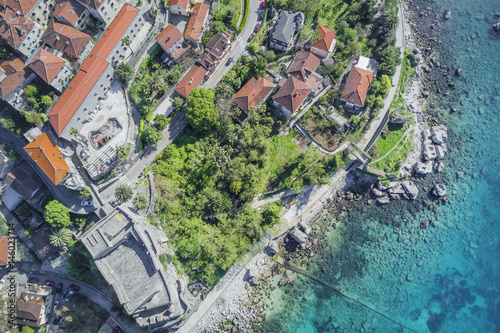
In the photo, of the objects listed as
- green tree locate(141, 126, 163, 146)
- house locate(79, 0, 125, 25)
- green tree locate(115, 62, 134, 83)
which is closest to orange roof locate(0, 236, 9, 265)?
green tree locate(141, 126, 163, 146)

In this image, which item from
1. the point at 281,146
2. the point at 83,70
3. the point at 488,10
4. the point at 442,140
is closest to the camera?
the point at 83,70

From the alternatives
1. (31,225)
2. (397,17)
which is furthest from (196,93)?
(397,17)

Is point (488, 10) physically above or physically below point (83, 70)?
above

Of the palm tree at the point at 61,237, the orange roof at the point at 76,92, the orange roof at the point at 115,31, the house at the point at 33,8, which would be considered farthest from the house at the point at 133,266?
the house at the point at 33,8

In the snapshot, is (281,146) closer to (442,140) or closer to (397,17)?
(442,140)

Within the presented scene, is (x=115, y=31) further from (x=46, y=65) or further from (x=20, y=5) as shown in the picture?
(x=20, y=5)

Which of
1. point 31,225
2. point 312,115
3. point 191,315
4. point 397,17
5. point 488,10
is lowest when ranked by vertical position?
point 31,225

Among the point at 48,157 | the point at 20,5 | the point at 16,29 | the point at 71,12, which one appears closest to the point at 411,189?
the point at 48,157
